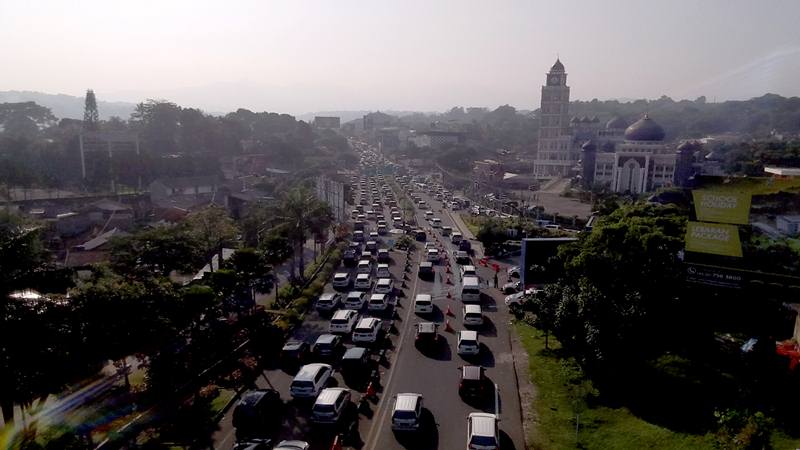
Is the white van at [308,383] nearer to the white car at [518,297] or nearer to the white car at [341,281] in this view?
the white car at [518,297]

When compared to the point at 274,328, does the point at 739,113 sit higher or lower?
higher

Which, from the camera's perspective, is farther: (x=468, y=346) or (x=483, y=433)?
(x=468, y=346)

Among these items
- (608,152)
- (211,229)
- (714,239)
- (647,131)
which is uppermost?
(647,131)

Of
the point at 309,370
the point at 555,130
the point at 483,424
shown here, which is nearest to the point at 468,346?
the point at 309,370

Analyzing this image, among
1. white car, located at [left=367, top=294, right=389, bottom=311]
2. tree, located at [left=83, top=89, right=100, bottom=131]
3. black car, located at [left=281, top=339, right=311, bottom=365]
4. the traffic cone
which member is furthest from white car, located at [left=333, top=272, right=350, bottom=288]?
tree, located at [left=83, top=89, right=100, bottom=131]

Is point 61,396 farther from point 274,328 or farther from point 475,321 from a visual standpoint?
point 475,321

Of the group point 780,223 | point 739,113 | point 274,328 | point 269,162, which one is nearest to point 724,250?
point 780,223

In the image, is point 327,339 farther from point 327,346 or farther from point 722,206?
point 722,206
